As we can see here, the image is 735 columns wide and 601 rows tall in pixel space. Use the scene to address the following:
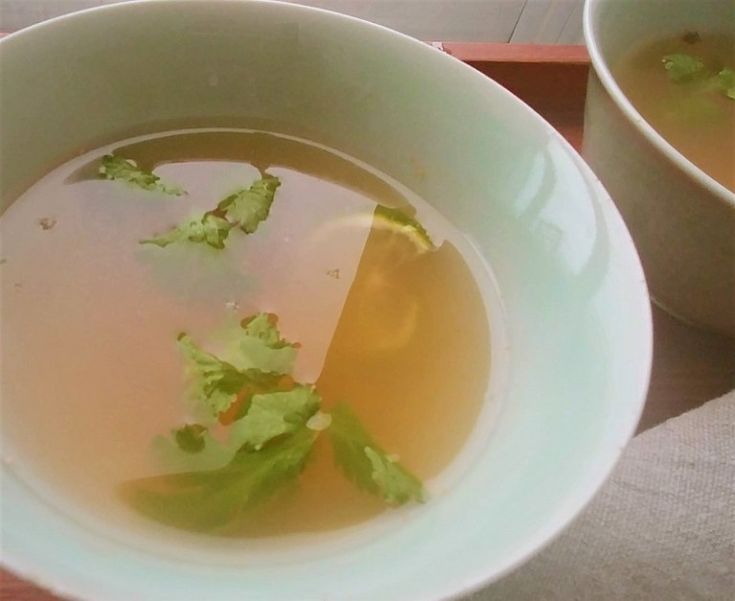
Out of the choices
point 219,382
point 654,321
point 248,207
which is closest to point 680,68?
point 654,321

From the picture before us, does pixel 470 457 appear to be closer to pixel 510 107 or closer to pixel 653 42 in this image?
pixel 510 107

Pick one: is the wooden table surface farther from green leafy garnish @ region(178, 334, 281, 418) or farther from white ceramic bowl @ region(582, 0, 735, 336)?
green leafy garnish @ region(178, 334, 281, 418)

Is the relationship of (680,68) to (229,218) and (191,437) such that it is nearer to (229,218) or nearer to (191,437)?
(229,218)

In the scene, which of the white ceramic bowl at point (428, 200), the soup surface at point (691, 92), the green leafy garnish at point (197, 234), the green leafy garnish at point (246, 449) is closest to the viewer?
the white ceramic bowl at point (428, 200)

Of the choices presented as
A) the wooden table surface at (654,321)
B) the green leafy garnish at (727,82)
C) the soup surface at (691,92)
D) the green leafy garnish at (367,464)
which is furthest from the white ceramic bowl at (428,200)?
the green leafy garnish at (727,82)

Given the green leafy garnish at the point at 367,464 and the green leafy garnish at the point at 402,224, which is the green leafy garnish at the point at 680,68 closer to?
the green leafy garnish at the point at 402,224
